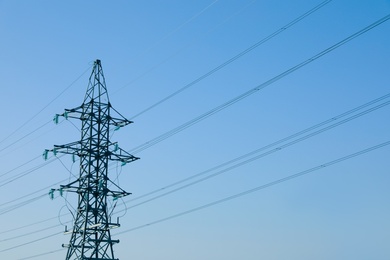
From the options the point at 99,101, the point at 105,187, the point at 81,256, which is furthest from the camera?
the point at 99,101

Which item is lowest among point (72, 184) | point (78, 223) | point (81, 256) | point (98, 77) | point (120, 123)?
point (81, 256)

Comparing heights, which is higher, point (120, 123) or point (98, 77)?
point (98, 77)

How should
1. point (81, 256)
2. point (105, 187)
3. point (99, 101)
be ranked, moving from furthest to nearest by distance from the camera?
point (99, 101), point (105, 187), point (81, 256)

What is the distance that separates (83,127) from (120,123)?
2403 millimetres

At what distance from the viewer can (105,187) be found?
114ft

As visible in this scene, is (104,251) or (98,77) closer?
(104,251)

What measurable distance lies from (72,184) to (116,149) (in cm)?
353

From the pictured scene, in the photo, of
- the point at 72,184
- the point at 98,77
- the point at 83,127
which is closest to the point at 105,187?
the point at 72,184

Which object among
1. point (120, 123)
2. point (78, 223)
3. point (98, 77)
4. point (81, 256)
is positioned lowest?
point (81, 256)

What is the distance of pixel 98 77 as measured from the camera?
1485 inches

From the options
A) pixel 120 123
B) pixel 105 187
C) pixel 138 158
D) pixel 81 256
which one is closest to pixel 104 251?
pixel 81 256

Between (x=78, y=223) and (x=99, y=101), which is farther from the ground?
(x=99, y=101)

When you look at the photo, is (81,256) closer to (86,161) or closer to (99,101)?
(86,161)

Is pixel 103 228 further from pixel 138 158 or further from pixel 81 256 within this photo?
pixel 138 158
